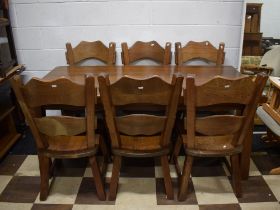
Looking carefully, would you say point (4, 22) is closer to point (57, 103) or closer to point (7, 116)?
point (7, 116)

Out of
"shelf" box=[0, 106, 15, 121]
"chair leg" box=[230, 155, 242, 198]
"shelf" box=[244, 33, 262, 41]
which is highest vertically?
"shelf" box=[244, 33, 262, 41]

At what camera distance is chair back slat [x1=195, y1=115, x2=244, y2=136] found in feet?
5.30

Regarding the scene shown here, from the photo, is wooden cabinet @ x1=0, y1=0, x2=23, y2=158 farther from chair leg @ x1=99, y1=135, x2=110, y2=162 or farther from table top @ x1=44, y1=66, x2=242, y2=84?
chair leg @ x1=99, y1=135, x2=110, y2=162

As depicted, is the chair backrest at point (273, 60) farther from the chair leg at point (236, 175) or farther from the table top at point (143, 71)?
the chair leg at point (236, 175)

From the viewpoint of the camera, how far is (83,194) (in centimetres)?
196

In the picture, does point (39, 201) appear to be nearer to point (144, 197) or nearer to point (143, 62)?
point (144, 197)

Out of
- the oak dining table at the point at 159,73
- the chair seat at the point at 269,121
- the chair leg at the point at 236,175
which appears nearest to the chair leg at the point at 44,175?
the oak dining table at the point at 159,73

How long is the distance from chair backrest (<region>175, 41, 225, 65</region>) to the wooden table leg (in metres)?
0.78

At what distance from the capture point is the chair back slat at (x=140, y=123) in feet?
5.29

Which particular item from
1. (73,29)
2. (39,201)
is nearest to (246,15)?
(73,29)

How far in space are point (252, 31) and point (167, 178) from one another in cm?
159

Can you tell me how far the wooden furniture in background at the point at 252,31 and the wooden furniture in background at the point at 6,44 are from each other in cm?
209

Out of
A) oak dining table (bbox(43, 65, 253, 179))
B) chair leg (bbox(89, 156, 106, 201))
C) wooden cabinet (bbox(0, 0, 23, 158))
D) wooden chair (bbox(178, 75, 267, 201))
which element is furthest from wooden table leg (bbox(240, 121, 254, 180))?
wooden cabinet (bbox(0, 0, 23, 158))

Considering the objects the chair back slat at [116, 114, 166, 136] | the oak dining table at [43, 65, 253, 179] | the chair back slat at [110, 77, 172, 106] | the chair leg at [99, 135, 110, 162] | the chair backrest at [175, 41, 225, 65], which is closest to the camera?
the chair back slat at [110, 77, 172, 106]
